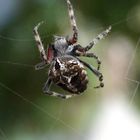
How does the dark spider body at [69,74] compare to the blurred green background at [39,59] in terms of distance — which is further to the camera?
the blurred green background at [39,59]

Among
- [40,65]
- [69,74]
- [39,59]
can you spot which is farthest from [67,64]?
[39,59]

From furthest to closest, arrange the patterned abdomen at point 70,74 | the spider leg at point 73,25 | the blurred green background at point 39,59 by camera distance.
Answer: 1. the blurred green background at point 39,59
2. the spider leg at point 73,25
3. the patterned abdomen at point 70,74

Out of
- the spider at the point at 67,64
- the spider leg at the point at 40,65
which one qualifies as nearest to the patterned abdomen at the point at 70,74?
the spider at the point at 67,64

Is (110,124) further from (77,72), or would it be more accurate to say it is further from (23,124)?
(77,72)

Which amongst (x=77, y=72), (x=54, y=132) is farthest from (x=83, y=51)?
(x=54, y=132)

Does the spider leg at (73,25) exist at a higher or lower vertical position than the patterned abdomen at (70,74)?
higher

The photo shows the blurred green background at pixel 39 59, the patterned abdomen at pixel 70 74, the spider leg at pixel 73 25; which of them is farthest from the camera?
the blurred green background at pixel 39 59

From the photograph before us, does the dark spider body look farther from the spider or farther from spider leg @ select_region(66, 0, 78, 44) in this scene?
spider leg @ select_region(66, 0, 78, 44)

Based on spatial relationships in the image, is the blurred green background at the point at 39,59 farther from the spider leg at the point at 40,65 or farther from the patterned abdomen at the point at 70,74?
the patterned abdomen at the point at 70,74
